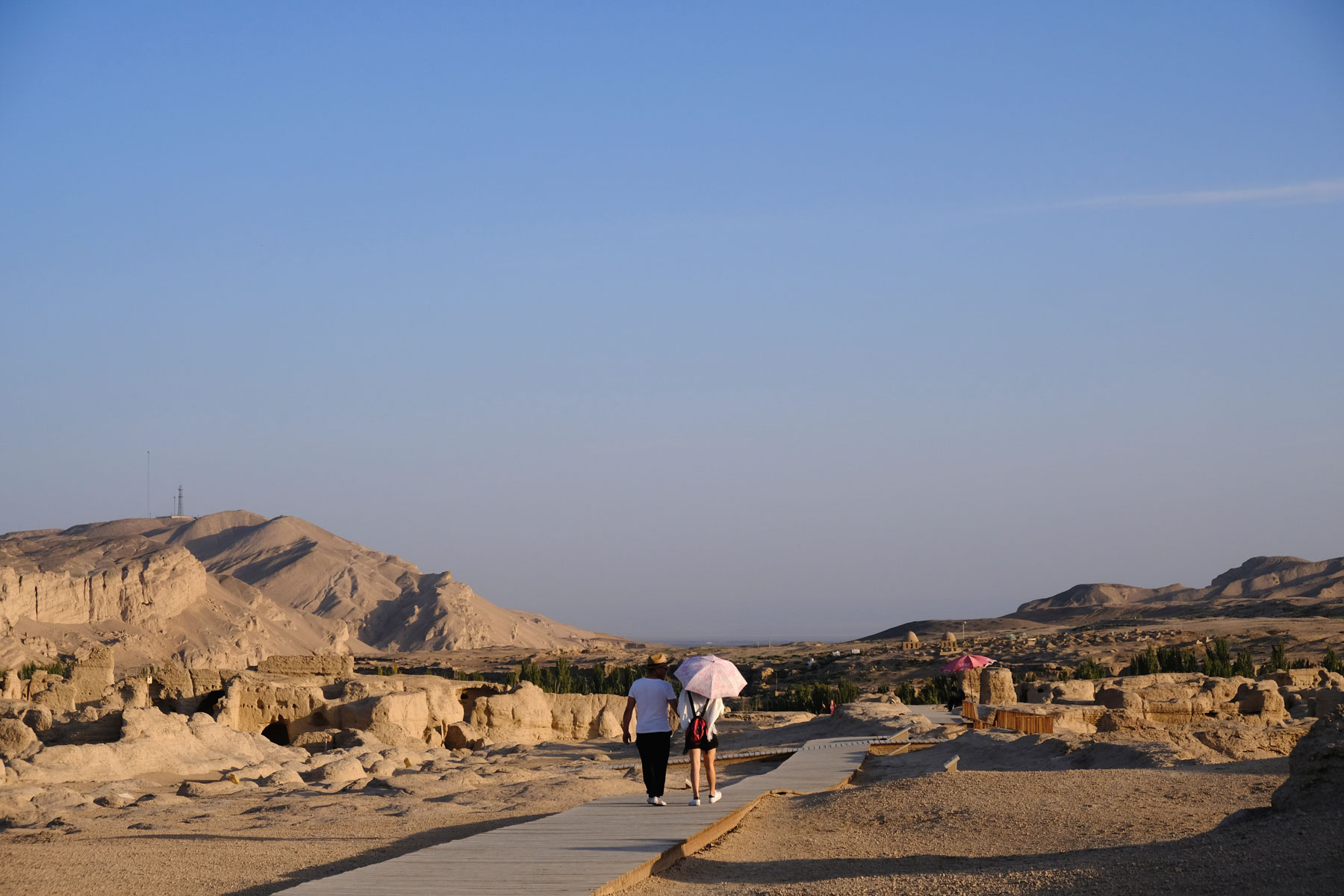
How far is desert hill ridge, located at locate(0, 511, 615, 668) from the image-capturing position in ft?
196

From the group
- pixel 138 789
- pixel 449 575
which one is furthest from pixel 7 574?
pixel 138 789

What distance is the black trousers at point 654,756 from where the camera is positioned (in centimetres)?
1040

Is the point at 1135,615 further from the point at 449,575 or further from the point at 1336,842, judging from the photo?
the point at 1336,842

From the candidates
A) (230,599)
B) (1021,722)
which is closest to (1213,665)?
(1021,722)

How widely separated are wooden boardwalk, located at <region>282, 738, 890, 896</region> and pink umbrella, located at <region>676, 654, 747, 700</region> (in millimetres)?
1014

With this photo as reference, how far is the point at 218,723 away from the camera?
19.6m

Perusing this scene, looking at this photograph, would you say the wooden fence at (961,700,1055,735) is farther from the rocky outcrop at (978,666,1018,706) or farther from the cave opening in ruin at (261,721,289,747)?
the cave opening in ruin at (261,721,289,747)

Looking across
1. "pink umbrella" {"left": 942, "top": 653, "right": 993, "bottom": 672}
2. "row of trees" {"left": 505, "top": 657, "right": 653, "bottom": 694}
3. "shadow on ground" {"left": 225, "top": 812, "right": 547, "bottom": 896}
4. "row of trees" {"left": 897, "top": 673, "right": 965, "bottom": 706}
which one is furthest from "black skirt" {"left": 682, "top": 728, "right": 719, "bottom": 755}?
"row of trees" {"left": 505, "top": 657, "right": 653, "bottom": 694}

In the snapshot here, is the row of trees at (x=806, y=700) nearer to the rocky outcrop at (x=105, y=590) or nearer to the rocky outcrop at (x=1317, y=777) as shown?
the rocky outcrop at (x=1317, y=777)

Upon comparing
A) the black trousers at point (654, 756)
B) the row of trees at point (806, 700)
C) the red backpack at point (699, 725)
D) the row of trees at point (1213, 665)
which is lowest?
the row of trees at point (806, 700)

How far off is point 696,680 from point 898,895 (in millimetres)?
3651

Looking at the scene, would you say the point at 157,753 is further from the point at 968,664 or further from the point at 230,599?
the point at 230,599

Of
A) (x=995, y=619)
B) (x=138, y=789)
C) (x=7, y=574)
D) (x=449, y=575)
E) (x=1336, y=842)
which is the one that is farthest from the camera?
(x=449, y=575)

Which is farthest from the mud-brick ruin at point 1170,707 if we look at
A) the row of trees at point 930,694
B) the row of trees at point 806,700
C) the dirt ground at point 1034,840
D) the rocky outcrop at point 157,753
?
the rocky outcrop at point 157,753
